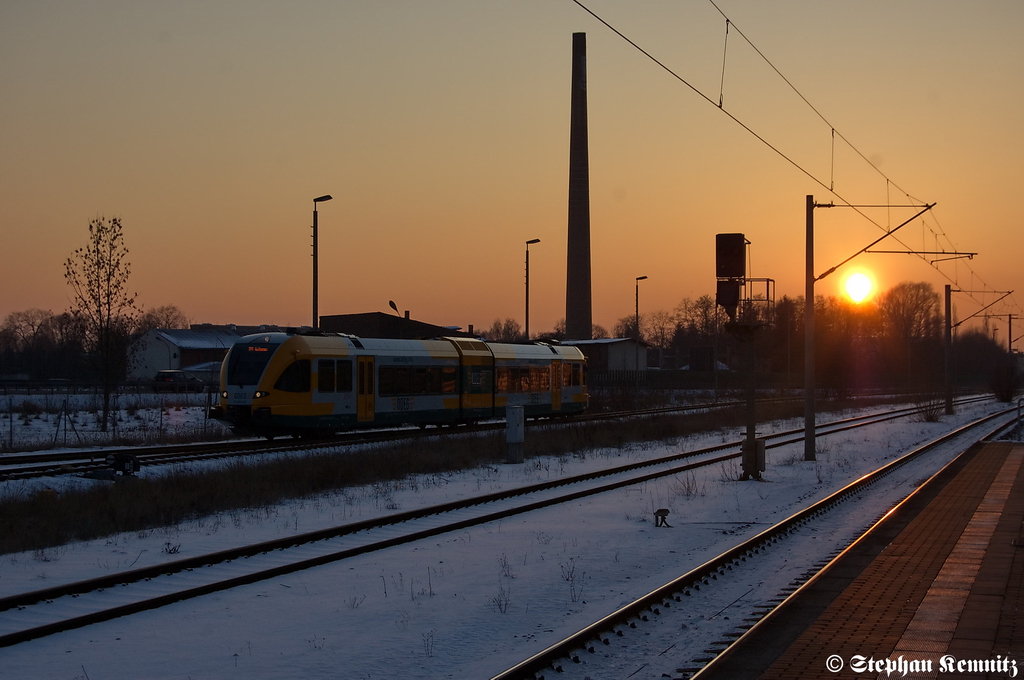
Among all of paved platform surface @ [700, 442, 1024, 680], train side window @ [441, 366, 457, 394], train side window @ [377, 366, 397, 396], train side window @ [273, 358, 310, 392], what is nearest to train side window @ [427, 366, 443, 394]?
train side window @ [441, 366, 457, 394]

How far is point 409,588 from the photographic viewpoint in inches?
376

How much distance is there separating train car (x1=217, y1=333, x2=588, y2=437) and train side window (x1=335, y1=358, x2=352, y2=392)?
27 millimetres

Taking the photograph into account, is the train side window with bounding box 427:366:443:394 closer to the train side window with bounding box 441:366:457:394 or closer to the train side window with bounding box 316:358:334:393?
the train side window with bounding box 441:366:457:394

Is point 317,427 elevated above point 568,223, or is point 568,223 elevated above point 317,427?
point 568,223

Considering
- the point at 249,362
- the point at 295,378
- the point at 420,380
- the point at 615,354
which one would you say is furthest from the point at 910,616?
the point at 615,354

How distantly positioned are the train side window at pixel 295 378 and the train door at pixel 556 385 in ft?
42.9

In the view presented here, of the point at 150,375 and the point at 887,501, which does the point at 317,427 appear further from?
the point at 150,375

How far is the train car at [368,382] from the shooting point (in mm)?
23984

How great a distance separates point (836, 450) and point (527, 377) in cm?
1126

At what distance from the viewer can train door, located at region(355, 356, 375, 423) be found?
26.0m

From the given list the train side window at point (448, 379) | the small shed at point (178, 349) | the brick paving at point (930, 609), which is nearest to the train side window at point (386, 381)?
the train side window at point (448, 379)

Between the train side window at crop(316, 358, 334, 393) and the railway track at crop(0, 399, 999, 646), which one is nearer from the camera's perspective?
the railway track at crop(0, 399, 999, 646)

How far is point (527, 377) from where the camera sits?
111ft

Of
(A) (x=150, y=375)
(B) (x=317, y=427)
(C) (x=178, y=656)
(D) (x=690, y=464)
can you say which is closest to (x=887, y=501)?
(D) (x=690, y=464)
